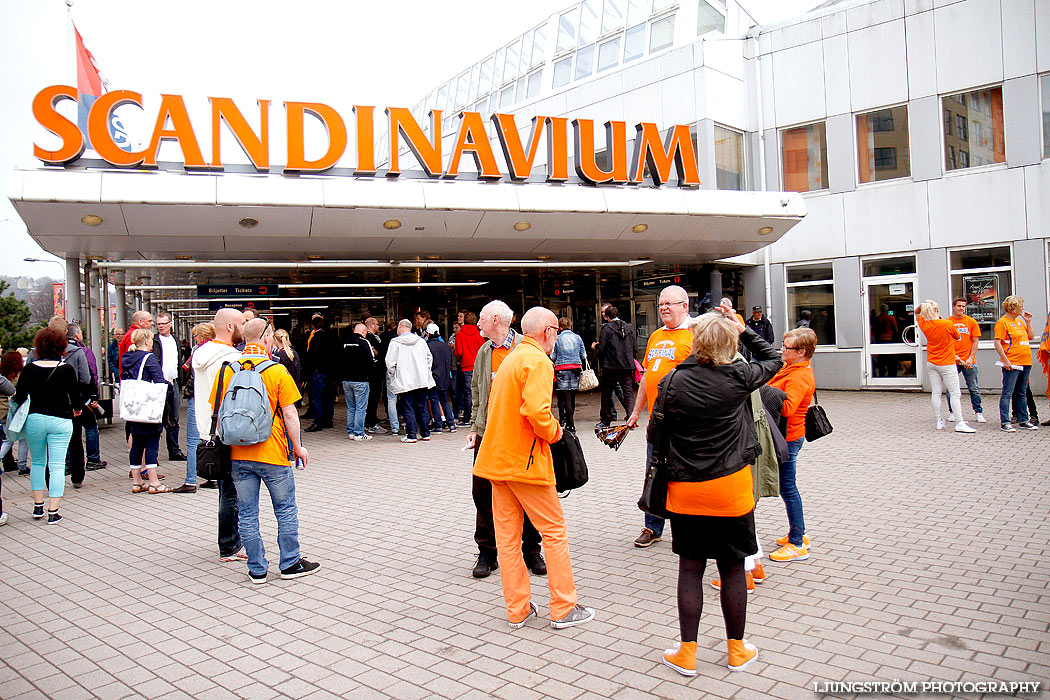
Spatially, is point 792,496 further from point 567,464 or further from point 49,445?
point 49,445

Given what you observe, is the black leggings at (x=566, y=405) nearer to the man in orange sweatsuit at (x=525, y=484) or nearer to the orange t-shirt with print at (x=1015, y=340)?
the orange t-shirt with print at (x=1015, y=340)

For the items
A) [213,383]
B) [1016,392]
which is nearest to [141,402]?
[213,383]

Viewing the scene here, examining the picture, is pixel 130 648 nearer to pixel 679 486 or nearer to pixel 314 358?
pixel 679 486

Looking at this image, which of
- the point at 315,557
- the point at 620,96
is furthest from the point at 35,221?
the point at 620,96

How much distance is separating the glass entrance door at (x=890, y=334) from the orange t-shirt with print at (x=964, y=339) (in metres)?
5.83

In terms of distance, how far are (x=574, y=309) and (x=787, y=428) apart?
56.9 ft

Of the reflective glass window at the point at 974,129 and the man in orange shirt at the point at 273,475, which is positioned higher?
the reflective glass window at the point at 974,129

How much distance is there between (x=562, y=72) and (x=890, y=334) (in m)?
13.1

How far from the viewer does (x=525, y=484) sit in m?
4.34

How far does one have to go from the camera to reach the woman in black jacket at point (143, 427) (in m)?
8.34

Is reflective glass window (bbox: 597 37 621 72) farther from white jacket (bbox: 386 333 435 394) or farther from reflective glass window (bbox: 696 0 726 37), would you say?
white jacket (bbox: 386 333 435 394)

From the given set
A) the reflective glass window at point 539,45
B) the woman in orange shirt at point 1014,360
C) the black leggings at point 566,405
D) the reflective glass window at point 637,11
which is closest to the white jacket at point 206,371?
the black leggings at point 566,405

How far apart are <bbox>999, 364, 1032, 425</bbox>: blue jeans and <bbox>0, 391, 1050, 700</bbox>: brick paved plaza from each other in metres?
3.00

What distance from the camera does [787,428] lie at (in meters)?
5.46
